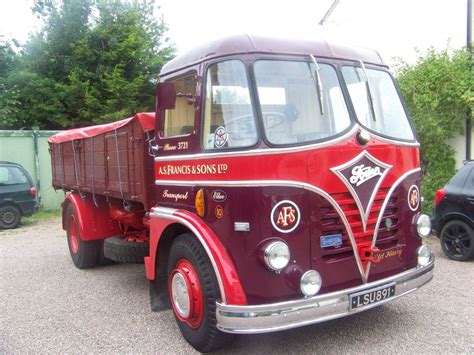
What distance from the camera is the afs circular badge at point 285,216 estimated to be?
3422mm

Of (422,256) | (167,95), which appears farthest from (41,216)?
(422,256)

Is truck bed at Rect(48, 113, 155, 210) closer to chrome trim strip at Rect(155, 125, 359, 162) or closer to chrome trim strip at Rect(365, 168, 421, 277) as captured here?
chrome trim strip at Rect(155, 125, 359, 162)

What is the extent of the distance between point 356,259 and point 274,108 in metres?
1.35

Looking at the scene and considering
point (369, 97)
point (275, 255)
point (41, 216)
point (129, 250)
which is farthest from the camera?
point (41, 216)

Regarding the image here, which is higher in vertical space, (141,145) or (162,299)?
(141,145)

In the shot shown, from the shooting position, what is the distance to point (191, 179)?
403 cm

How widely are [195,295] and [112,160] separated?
93.7 inches

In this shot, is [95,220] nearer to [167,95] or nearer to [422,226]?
[167,95]

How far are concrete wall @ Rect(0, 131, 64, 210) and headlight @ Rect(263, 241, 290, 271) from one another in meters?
12.4

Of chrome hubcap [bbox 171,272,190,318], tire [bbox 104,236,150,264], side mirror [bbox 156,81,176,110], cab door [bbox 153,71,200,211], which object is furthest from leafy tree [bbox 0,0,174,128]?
chrome hubcap [bbox 171,272,190,318]

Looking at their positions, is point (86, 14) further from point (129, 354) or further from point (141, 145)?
point (129, 354)

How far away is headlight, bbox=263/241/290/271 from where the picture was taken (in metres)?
3.36

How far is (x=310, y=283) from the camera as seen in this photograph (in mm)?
3457

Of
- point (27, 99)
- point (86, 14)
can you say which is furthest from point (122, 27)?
point (27, 99)
